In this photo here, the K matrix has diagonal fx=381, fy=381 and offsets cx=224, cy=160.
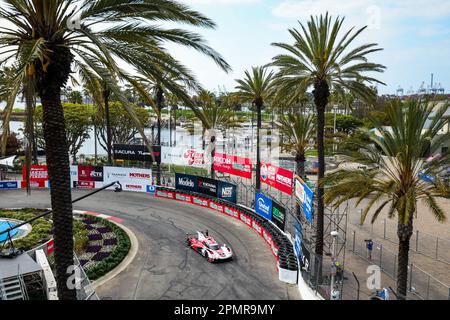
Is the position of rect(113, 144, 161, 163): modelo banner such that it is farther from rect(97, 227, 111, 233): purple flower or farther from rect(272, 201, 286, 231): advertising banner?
rect(272, 201, 286, 231): advertising banner

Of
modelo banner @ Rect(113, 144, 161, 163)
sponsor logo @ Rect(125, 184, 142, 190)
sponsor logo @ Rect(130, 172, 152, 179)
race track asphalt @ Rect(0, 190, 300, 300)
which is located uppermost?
modelo banner @ Rect(113, 144, 161, 163)

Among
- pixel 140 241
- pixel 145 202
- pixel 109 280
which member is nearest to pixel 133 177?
pixel 145 202

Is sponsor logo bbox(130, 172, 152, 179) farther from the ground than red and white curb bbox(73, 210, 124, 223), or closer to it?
farther from the ground

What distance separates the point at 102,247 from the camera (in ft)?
83.0

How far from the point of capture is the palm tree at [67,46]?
1036 centimetres

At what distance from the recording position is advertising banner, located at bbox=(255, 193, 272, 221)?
28750mm

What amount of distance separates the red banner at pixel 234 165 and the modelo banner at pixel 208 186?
2875 millimetres

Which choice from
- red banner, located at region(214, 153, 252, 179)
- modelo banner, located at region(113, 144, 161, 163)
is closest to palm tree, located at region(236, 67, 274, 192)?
red banner, located at region(214, 153, 252, 179)

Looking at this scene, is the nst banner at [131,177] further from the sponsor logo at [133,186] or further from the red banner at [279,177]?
the red banner at [279,177]

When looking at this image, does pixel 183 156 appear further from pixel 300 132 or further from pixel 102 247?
pixel 102 247

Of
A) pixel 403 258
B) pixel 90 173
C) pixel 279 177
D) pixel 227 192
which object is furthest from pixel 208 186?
pixel 403 258

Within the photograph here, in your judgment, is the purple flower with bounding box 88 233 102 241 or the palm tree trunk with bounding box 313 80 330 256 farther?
the purple flower with bounding box 88 233 102 241

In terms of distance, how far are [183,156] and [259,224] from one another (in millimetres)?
16420

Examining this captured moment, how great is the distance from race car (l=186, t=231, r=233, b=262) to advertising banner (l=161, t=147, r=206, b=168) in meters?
17.0
